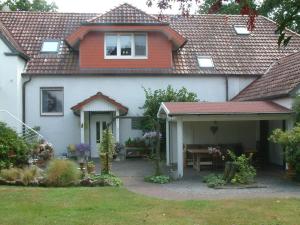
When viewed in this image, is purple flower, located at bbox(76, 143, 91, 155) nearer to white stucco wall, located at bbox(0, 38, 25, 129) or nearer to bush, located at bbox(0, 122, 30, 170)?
white stucco wall, located at bbox(0, 38, 25, 129)

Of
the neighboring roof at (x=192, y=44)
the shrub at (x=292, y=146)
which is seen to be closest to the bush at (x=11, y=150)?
the neighboring roof at (x=192, y=44)

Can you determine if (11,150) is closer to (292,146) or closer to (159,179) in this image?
(159,179)

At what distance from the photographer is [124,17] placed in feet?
82.9

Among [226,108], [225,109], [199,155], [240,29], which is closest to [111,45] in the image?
[240,29]

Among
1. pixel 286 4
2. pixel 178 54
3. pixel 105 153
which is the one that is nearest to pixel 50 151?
pixel 105 153

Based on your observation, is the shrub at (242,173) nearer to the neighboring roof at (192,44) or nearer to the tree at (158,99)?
the tree at (158,99)

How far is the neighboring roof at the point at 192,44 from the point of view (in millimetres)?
25391

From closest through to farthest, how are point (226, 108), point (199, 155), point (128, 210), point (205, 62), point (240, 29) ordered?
1. point (128, 210)
2. point (226, 108)
3. point (199, 155)
4. point (205, 62)
5. point (240, 29)

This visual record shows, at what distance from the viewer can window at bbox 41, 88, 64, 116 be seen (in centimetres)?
2517

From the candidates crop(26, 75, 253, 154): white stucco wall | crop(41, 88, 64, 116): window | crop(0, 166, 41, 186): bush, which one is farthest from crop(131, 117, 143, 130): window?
crop(0, 166, 41, 186): bush

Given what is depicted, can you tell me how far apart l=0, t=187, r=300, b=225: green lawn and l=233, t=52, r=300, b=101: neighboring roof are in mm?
7975

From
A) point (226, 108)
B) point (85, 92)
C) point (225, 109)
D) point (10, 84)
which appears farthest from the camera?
point (85, 92)

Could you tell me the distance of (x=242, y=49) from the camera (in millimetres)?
27266

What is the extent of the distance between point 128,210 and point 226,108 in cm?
884
